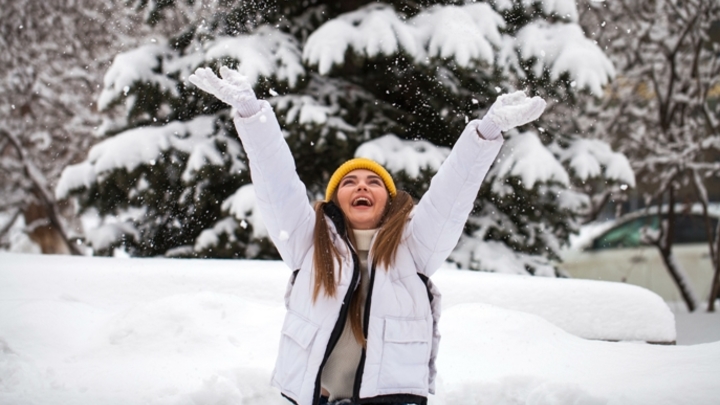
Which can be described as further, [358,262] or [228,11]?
[228,11]

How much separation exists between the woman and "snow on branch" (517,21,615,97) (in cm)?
390

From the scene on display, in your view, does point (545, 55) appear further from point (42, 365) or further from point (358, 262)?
point (42, 365)

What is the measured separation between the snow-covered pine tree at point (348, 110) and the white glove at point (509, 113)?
3.37 m

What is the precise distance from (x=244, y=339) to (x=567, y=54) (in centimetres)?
394

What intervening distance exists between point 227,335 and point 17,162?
10.3m

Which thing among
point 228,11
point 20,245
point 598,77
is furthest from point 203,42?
point 20,245

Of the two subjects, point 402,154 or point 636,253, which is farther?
point 636,253

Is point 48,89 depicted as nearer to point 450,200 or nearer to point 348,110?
point 348,110

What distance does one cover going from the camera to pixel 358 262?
2.17m

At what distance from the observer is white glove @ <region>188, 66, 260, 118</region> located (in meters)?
2.03

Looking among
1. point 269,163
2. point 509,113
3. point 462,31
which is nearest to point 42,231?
point 462,31

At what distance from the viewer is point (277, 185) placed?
7.01 feet

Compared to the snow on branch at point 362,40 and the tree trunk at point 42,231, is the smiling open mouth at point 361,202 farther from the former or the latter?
the tree trunk at point 42,231

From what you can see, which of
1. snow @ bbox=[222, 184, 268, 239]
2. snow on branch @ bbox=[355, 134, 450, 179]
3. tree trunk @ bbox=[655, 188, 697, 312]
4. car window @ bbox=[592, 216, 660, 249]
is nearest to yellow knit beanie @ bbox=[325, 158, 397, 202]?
snow on branch @ bbox=[355, 134, 450, 179]
